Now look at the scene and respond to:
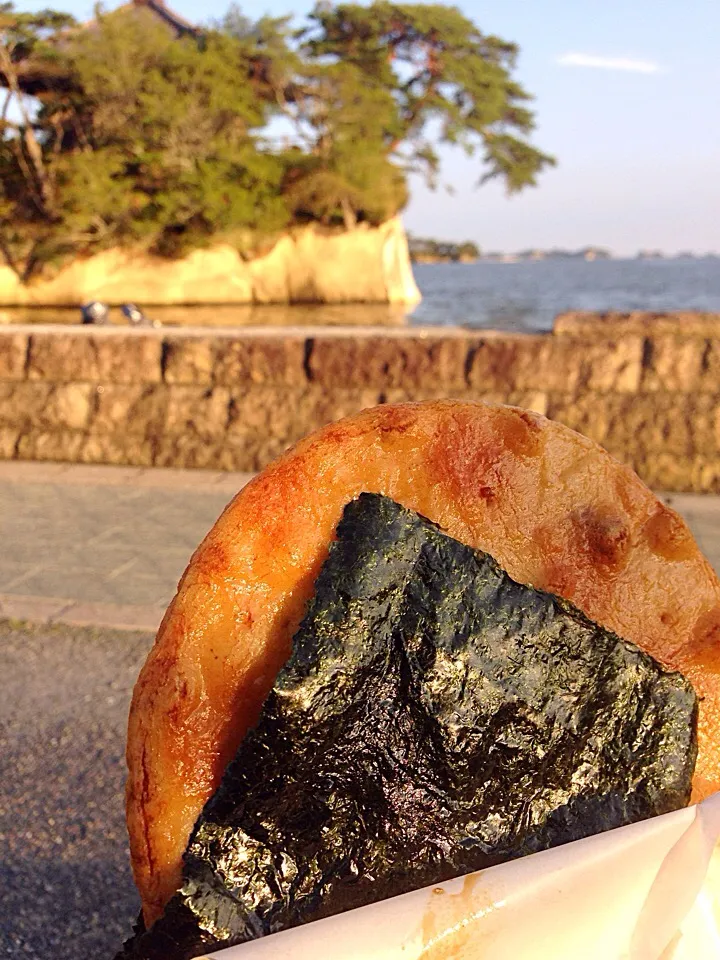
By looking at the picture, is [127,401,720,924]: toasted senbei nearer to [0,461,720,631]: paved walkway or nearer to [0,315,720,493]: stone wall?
[0,461,720,631]: paved walkway

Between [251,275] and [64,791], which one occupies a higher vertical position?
[251,275]

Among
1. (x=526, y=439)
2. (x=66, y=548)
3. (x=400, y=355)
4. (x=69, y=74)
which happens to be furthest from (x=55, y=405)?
(x=69, y=74)

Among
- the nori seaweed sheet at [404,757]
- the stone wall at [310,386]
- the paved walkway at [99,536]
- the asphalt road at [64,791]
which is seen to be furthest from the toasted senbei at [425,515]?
the stone wall at [310,386]

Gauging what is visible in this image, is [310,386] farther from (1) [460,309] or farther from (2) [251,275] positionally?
(1) [460,309]

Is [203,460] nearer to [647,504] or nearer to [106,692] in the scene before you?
[106,692]

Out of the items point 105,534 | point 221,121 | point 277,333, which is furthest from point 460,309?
point 105,534

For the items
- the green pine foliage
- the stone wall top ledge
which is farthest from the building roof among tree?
the stone wall top ledge
